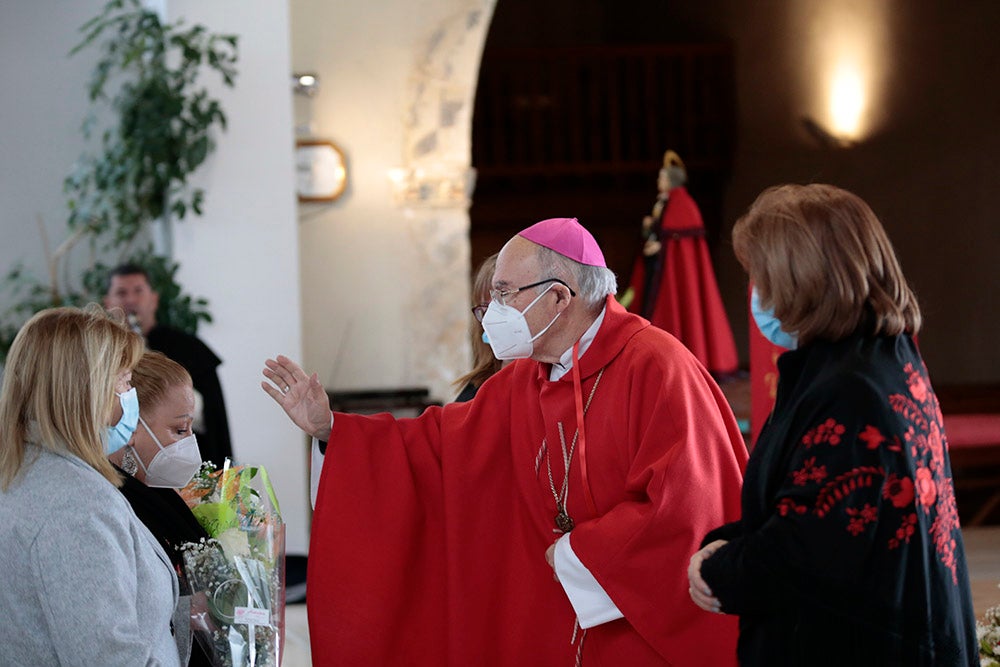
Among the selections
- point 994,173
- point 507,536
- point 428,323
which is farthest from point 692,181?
point 507,536

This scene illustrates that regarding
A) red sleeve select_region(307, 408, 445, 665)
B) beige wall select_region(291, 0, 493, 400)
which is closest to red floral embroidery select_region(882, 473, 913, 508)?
red sleeve select_region(307, 408, 445, 665)

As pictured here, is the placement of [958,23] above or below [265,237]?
above

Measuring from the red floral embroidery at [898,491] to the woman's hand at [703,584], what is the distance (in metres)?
0.30

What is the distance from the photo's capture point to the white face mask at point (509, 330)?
2.63 meters

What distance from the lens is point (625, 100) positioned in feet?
29.7

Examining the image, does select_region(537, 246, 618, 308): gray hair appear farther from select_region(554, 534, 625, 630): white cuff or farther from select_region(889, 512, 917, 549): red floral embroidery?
select_region(889, 512, 917, 549): red floral embroidery

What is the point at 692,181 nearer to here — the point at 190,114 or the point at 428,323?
the point at 428,323

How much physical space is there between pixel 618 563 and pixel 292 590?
336 centimetres

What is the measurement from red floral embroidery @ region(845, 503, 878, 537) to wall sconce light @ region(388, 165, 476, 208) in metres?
5.27

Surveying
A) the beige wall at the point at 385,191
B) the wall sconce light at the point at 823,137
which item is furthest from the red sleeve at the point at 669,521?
the wall sconce light at the point at 823,137

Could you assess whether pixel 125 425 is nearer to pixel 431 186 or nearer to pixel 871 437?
pixel 871 437

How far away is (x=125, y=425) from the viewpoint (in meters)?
2.27

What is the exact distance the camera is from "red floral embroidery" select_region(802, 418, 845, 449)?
188 centimetres

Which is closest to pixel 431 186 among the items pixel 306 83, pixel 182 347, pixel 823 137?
pixel 306 83
